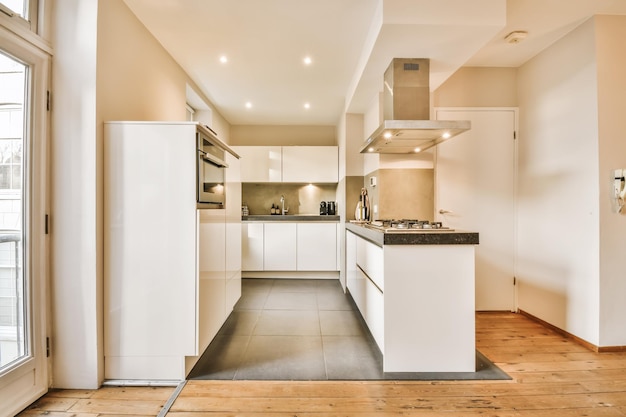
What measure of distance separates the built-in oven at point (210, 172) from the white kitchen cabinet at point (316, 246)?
219 centimetres

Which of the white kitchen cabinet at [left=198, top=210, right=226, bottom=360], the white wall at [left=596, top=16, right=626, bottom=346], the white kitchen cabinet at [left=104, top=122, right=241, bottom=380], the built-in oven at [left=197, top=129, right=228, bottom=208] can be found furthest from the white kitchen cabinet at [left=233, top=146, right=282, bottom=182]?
the white wall at [left=596, top=16, right=626, bottom=346]

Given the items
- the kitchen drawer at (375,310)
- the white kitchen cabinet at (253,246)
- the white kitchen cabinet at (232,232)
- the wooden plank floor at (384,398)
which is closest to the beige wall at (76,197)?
the wooden plank floor at (384,398)

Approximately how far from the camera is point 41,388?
172 centimetres

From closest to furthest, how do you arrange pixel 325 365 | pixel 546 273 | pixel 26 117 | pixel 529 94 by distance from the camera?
pixel 26 117 → pixel 325 365 → pixel 546 273 → pixel 529 94

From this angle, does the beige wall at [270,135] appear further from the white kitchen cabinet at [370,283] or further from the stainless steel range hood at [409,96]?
the stainless steel range hood at [409,96]

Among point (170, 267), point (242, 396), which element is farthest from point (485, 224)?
point (170, 267)

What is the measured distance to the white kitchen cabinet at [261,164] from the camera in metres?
4.74

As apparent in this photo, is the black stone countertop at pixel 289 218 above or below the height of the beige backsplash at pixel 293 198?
below

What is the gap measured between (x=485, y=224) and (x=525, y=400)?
1.80m

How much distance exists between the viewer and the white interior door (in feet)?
10.2

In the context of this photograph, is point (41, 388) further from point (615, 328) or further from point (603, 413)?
point (615, 328)

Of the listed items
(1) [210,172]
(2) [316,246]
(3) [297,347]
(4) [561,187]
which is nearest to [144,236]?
(1) [210,172]

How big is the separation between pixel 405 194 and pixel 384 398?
188cm

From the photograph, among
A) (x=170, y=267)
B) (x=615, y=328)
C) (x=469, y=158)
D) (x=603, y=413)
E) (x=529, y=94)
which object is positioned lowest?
(x=603, y=413)
